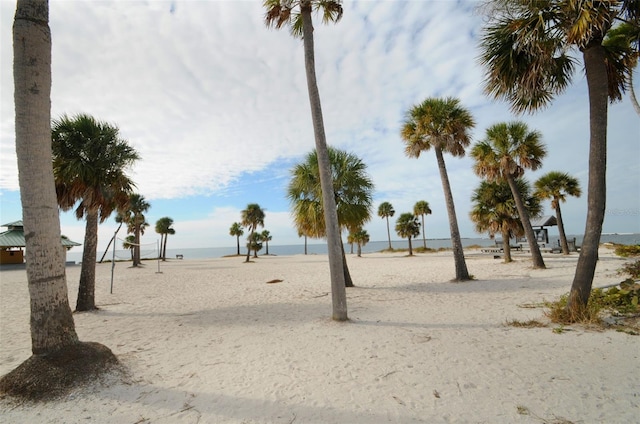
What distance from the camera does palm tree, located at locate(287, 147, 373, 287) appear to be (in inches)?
504

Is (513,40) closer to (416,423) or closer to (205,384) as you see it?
(416,423)

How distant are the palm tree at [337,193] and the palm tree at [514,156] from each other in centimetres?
835

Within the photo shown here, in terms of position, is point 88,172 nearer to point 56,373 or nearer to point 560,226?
point 56,373

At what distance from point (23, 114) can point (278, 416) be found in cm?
565

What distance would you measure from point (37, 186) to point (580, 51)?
11.0 m

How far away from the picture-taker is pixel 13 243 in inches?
1064

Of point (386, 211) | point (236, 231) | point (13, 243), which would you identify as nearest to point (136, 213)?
point (13, 243)

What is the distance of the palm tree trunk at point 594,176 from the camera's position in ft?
20.2

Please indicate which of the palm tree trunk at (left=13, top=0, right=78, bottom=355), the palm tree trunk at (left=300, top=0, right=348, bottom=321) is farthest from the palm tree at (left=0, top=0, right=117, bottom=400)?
the palm tree trunk at (left=300, top=0, right=348, bottom=321)

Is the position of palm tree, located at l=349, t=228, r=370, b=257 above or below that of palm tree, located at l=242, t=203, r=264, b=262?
below

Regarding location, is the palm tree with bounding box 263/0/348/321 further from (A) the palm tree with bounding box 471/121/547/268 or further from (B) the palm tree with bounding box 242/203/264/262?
(B) the palm tree with bounding box 242/203/264/262

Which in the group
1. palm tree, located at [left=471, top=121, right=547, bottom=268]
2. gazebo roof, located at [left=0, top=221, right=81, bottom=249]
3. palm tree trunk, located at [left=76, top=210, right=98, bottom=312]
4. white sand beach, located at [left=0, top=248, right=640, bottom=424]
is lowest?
white sand beach, located at [left=0, top=248, right=640, bottom=424]

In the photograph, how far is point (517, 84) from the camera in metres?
7.50

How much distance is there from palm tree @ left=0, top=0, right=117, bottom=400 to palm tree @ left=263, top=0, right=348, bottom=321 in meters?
4.76
